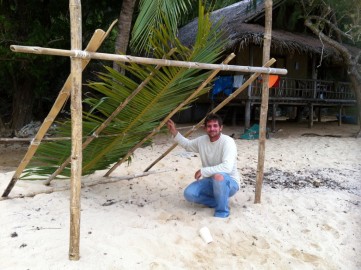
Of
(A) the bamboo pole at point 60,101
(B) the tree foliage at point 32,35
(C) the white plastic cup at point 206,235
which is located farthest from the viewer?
(B) the tree foliage at point 32,35

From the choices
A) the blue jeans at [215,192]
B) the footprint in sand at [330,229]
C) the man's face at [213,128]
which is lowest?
the footprint in sand at [330,229]

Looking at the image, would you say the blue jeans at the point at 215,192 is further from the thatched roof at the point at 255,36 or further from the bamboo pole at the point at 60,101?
the thatched roof at the point at 255,36

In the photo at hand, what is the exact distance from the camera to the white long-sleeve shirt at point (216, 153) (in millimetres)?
3449

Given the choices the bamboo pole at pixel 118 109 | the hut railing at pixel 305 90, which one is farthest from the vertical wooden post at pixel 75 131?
the hut railing at pixel 305 90

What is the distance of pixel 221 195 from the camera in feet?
11.2

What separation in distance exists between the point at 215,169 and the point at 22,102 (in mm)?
8115

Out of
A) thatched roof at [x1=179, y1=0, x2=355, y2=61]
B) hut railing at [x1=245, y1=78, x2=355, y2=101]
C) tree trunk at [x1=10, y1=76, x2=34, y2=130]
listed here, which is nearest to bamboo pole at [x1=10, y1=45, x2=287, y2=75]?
thatched roof at [x1=179, y1=0, x2=355, y2=61]

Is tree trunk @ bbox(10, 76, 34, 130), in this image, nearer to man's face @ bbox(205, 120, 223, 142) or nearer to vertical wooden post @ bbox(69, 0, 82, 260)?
man's face @ bbox(205, 120, 223, 142)

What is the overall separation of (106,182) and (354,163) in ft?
14.9

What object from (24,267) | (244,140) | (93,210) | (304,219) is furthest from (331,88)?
(24,267)

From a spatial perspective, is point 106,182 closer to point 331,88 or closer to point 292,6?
point 292,6

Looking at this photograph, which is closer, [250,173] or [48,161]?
[48,161]

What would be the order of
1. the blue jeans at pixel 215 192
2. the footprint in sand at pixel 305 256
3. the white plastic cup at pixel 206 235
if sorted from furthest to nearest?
the blue jeans at pixel 215 192
the white plastic cup at pixel 206 235
the footprint in sand at pixel 305 256

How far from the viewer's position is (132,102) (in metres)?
3.37
